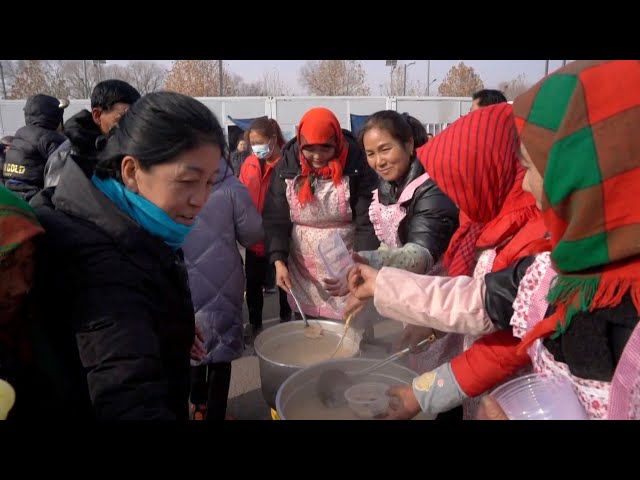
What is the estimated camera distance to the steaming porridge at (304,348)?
2.08m

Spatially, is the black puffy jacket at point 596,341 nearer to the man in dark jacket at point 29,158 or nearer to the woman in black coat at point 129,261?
the woman in black coat at point 129,261

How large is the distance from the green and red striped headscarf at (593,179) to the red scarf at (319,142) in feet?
6.51

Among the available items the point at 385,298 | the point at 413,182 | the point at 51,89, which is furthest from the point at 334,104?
the point at 51,89

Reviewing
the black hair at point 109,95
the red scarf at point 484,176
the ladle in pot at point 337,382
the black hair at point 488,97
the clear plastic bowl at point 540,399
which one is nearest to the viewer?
the clear plastic bowl at point 540,399

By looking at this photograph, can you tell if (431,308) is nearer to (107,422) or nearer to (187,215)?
(187,215)

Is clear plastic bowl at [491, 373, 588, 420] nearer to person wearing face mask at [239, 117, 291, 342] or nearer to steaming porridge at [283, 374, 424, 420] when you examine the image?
steaming porridge at [283, 374, 424, 420]

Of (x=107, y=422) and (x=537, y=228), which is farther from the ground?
(x=537, y=228)

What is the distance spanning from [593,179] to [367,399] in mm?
1003

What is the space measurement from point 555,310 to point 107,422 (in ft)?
3.14

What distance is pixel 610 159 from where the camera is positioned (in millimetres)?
821

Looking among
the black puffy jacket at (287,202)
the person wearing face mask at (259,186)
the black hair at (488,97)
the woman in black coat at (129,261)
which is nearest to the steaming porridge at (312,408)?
the woman in black coat at (129,261)

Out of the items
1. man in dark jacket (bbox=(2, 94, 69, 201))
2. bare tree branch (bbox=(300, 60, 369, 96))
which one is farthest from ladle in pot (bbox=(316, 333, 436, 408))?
bare tree branch (bbox=(300, 60, 369, 96))

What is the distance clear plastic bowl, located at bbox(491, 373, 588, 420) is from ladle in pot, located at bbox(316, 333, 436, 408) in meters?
0.51

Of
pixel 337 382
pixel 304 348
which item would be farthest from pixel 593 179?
pixel 304 348
